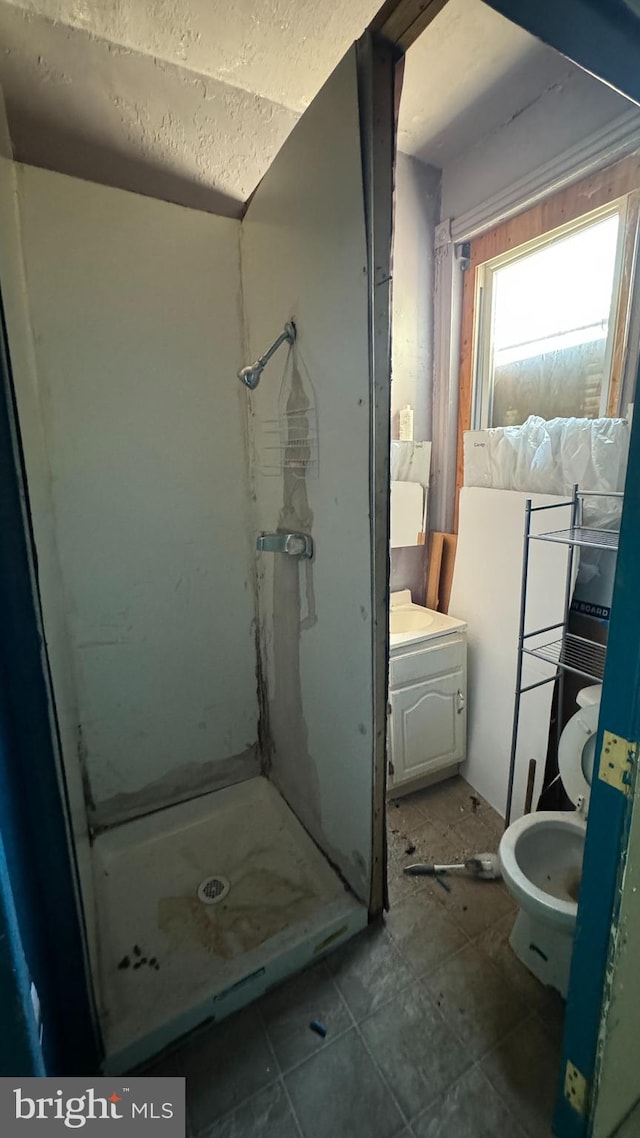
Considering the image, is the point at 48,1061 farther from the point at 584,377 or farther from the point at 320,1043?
the point at 584,377

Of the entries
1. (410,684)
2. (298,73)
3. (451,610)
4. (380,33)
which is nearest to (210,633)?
(410,684)

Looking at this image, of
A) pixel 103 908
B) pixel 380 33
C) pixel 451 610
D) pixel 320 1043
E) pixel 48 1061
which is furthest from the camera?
pixel 451 610

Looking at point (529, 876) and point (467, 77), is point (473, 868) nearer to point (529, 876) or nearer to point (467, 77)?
point (529, 876)

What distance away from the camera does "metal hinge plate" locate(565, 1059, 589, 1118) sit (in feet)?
2.96

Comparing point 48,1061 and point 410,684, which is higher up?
point 410,684

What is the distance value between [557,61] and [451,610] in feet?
6.78

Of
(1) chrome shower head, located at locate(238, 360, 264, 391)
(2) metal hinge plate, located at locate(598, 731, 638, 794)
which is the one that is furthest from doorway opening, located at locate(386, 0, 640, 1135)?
A: (1) chrome shower head, located at locate(238, 360, 264, 391)

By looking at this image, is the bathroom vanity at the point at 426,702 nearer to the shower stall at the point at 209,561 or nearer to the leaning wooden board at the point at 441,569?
the leaning wooden board at the point at 441,569

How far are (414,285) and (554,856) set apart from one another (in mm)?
2337

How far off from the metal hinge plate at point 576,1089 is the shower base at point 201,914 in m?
0.62

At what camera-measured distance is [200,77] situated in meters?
1.54

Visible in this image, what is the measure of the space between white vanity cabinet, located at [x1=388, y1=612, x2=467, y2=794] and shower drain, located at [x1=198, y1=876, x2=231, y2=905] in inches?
29.3

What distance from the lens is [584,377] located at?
5.87 feet

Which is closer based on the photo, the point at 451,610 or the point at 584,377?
the point at 584,377
